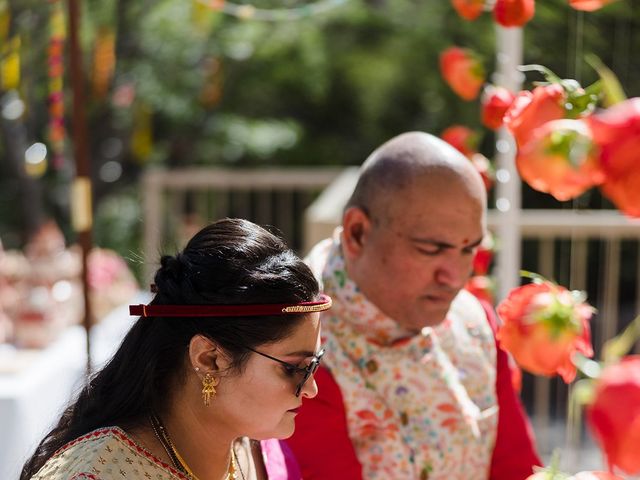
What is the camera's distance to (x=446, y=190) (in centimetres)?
153

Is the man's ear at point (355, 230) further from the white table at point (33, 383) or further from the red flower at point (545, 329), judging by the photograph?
the white table at point (33, 383)

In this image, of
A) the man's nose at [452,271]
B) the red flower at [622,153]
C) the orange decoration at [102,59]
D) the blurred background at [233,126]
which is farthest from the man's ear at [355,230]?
the orange decoration at [102,59]

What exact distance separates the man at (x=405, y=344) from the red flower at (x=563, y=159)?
0.83m

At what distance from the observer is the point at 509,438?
67.6 inches

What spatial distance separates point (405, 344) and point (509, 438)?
0.29 metres

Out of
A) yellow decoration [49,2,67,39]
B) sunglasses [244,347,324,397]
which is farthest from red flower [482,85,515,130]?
yellow decoration [49,2,67,39]

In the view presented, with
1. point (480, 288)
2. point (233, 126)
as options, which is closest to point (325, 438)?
point (480, 288)

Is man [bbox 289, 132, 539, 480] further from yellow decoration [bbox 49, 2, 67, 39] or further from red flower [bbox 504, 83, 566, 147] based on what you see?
yellow decoration [bbox 49, 2, 67, 39]

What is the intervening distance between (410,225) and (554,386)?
427 cm

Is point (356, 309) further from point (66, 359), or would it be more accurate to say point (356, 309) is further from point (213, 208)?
point (213, 208)

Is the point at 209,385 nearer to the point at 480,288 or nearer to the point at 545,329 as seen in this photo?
the point at 545,329

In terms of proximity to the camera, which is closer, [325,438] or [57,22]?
[325,438]

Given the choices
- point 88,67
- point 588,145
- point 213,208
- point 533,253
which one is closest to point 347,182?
point 533,253

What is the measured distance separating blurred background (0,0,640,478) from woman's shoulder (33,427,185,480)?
7.25 feet
